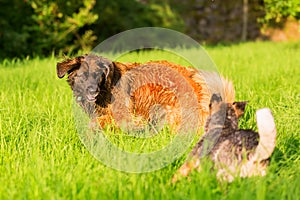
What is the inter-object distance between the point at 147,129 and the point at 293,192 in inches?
70.6

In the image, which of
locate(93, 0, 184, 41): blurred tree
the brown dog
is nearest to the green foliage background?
locate(93, 0, 184, 41): blurred tree

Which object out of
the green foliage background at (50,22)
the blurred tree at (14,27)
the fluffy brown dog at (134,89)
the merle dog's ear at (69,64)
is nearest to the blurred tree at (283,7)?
the green foliage background at (50,22)

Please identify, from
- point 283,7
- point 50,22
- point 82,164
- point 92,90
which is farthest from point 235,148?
point 50,22

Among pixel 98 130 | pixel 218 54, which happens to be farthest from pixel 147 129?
pixel 218 54

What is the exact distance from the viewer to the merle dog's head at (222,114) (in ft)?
11.7

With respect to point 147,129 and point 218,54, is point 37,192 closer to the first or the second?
point 147,129

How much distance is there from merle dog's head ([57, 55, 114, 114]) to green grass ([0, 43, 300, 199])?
301mm

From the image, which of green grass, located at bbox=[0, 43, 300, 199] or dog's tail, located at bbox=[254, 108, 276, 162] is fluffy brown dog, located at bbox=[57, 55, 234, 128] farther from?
dog's tail, located at bbox=[254, 108, 276, 162]

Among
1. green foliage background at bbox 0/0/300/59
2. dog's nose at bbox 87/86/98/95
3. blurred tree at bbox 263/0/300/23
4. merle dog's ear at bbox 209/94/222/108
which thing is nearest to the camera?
merle dog's ear at bbox 209/94/222/108

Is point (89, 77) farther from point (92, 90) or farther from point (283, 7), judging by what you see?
point (283, 7)

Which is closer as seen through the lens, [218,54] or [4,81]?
[4,81]

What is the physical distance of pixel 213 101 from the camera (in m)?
3.70

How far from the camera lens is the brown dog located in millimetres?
3082

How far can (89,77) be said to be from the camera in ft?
15.4
